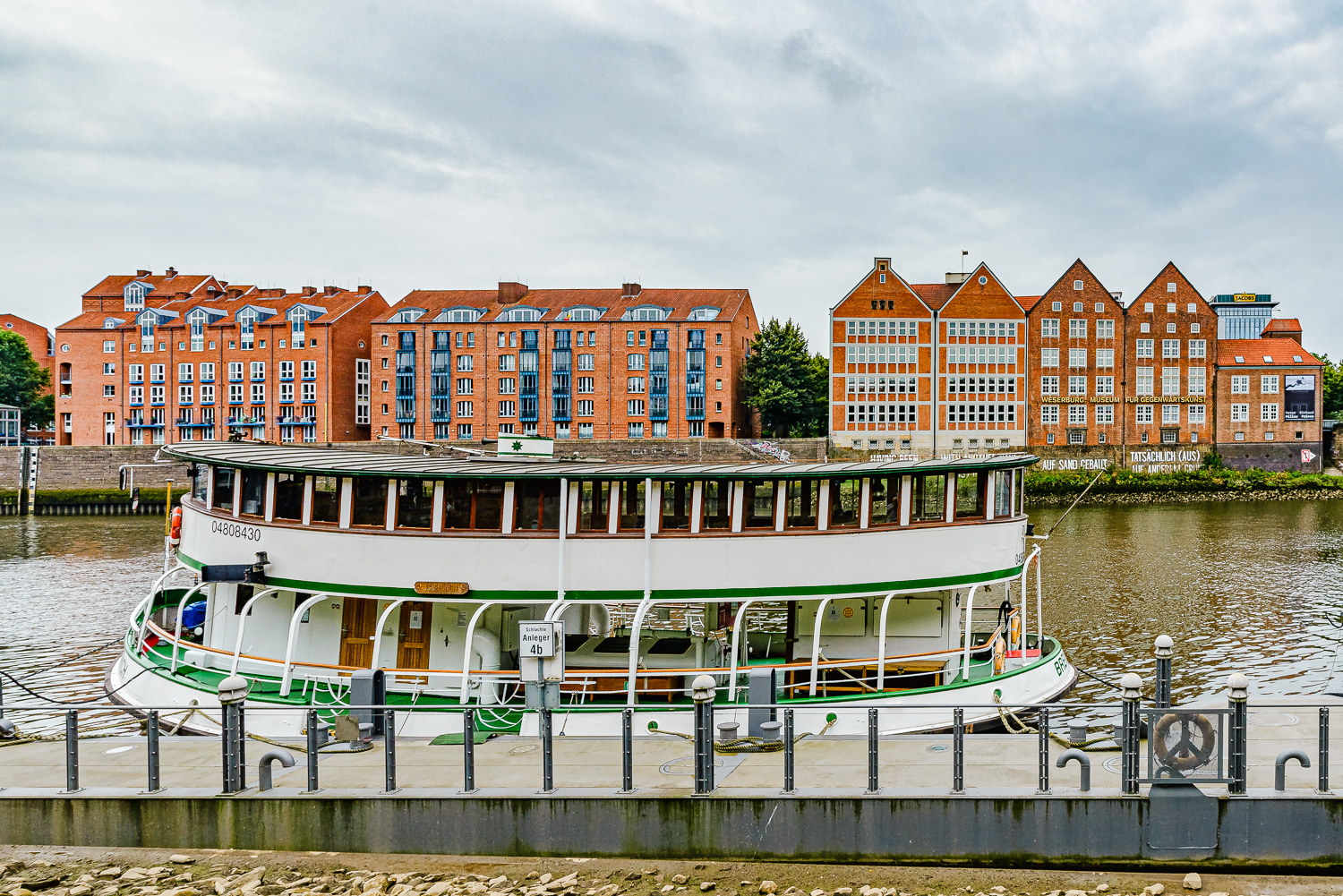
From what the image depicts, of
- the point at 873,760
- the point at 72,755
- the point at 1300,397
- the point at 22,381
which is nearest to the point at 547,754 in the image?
the point at 873,760

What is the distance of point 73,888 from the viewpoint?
11.3 meters

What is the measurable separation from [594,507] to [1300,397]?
92268 mm

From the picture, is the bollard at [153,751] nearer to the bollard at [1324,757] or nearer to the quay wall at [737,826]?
the quay wall at [737,826]

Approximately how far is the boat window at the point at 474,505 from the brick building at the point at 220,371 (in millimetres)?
80209

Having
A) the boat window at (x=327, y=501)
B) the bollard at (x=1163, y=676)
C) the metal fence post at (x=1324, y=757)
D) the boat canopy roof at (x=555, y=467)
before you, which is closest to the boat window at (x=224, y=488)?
the boat canopy roof at (x=555, y=467)

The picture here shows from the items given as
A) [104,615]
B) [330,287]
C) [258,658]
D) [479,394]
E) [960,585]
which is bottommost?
[104,615]

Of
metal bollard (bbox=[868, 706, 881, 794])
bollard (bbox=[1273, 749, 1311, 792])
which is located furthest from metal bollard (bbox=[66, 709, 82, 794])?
bollard (bbox=[1273, 749, 1311, 792])

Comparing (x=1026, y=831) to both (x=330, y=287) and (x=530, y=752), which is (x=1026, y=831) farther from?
(x=330, y=287)

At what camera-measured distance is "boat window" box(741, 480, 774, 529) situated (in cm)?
1711

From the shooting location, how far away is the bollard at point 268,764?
12.5 metres

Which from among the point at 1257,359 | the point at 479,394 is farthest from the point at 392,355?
the point at 1257,359

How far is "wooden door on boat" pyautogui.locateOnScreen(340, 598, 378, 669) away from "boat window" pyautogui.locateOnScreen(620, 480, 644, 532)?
467 cm

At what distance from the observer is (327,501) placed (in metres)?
17.5

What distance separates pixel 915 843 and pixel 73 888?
30.6 ft
